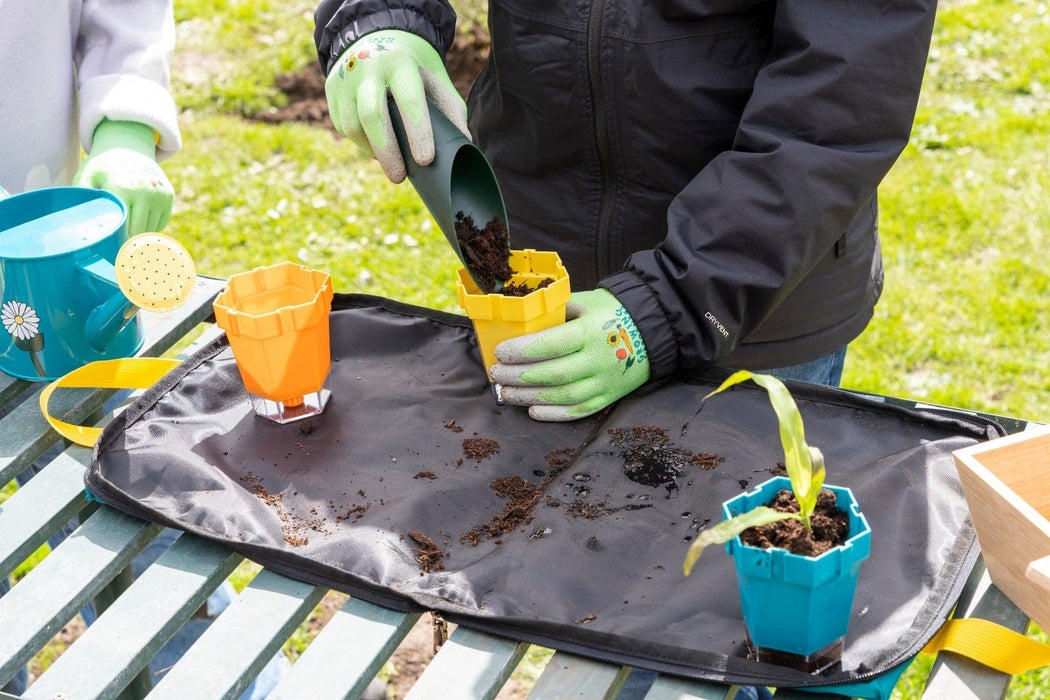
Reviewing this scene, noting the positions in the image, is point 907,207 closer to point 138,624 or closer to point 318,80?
point 318,80

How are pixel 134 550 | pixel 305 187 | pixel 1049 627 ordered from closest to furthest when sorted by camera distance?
pixel 1049 627, pixel 134 550, pixel 305 187

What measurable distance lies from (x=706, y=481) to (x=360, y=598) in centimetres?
45

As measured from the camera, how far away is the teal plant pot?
3.13 ft

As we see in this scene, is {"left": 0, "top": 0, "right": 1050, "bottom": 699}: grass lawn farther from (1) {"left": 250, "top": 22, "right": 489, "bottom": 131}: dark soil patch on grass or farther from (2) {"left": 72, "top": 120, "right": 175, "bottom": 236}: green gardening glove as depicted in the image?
(2) {"left": 72, "top": 120, "right": 175, "bottom": 236}: green gardening glove

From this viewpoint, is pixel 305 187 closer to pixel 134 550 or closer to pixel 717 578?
pixel 134 550

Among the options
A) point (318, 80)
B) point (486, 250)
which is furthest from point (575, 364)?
point (318, 80)

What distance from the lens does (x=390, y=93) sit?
1653mm

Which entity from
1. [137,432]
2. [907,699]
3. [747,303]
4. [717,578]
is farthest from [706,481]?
[907,699]

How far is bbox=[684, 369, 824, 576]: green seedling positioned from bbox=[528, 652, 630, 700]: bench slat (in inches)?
7.3

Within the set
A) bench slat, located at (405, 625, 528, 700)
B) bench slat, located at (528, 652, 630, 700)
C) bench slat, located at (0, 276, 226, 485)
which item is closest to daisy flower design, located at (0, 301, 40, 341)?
bench slat, located at (0, 276, 226, 485)

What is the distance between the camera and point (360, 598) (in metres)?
1.18

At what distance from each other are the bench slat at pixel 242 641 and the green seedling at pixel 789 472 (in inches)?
18.6

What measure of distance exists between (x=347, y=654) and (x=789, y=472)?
0.51 metres

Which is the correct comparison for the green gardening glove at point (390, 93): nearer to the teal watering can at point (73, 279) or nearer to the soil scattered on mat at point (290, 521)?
the teal watering can at point (73, 279)
